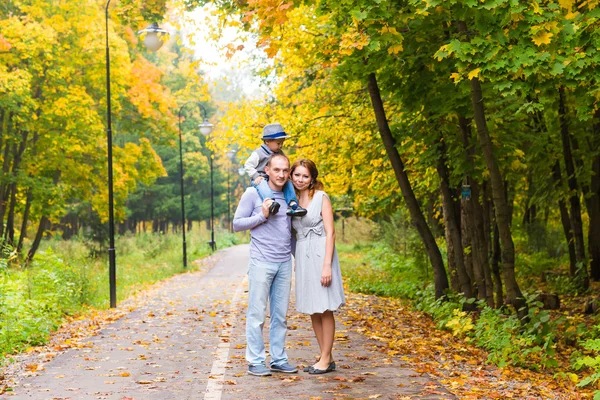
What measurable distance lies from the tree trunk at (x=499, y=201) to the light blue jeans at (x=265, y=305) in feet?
11.6

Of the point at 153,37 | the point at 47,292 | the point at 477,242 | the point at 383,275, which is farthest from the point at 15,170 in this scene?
the point at 477,242

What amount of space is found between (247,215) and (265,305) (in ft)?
3.03

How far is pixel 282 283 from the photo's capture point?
8.04 metres

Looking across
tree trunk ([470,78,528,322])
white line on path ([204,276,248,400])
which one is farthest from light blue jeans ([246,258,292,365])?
tree trunk ([470,78,528,322])

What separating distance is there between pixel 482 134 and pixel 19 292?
7.50m

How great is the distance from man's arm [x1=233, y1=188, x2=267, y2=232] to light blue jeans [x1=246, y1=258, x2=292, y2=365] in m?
0.39

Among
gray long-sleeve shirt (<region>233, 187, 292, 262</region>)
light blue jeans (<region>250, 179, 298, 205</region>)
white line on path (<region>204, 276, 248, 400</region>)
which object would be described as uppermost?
light blue jeans (<region>250, 179, 298, 205</region>)

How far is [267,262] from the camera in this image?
311 inches

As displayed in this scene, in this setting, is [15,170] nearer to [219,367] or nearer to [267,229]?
[219,367]

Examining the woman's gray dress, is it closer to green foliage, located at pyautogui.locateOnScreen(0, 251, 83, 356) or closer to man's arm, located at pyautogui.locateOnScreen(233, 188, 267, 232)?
man's arm, located at pyautogui.locateOnScreen(233, 188, 267, 232)

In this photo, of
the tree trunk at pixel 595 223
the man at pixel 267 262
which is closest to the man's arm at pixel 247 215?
the man at pixel 267 262

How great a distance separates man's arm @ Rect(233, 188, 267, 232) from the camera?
25.4 feet

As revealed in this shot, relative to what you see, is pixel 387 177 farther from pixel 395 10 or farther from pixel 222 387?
pixel 222 387

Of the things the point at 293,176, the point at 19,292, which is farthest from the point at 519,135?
the point at 19,292
